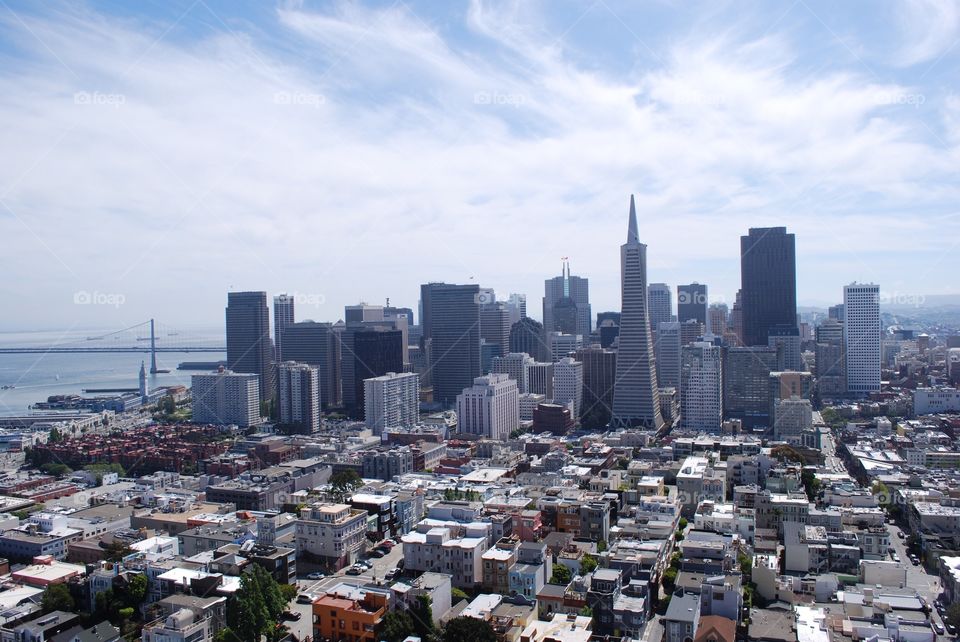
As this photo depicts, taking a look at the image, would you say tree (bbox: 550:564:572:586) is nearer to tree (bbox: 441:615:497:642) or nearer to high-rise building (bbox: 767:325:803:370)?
tree (bbox: 441:615:497:642)

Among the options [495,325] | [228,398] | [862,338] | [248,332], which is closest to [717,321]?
[862,338]

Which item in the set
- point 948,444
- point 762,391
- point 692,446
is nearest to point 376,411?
point 692,446

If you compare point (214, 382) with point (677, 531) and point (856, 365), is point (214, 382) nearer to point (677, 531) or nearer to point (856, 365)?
point (677, 531)

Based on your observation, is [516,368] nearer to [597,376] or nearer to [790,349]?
[597,376]

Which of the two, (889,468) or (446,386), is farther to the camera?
(446,386)

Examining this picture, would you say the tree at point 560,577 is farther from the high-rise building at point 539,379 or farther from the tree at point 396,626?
the high-rise building at point 539,379

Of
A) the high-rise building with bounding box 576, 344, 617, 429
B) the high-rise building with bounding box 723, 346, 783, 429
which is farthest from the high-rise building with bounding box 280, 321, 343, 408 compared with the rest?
the high-rise building with bounding box 723, 346, 783, 429
